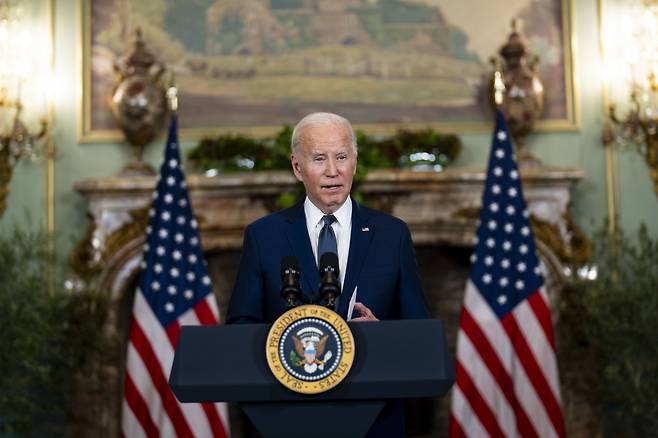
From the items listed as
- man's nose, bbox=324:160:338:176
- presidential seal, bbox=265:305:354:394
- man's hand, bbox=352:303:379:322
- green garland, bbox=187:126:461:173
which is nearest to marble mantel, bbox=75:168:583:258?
green garland, bbox=187:126:461:173

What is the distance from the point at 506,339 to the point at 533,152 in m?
1.89

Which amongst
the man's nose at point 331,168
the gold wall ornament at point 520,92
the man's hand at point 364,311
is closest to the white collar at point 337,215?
the man's nose at point 331,168

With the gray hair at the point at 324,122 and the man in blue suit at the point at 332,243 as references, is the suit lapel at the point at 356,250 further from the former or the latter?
the gray hair at the point at 324,122

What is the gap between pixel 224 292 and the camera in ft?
25.1

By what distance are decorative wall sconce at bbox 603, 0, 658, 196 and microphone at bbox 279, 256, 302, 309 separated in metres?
5.51

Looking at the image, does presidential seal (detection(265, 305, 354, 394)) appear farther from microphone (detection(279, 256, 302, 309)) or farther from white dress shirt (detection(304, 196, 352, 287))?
white dress shirt (detection(304, 196, 352, 287))

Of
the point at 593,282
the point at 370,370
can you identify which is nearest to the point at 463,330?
the point at 593,282

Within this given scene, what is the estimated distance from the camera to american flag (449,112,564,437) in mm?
6133

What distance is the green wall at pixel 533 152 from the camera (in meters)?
7.45

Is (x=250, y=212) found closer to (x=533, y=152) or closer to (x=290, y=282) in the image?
(x=533, y=152)

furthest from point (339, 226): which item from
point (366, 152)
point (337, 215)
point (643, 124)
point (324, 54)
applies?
point (324, 54)

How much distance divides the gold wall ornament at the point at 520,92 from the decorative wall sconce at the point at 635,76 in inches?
23.2

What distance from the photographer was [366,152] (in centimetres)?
709

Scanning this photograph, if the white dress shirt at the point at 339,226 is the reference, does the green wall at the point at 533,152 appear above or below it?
above
